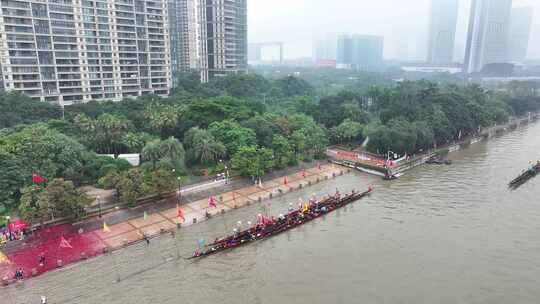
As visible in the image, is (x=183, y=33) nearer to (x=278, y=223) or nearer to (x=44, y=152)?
(x=44, y=152)

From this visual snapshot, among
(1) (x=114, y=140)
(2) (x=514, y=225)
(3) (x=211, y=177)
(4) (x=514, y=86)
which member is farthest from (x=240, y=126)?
(4) (x=514, y=86)

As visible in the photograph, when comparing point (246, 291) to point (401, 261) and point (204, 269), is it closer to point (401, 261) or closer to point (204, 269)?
point (204, 269)

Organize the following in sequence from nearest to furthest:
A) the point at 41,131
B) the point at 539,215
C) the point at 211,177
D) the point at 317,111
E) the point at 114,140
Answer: the point at 539,215, the point at 41,131, the point at 211,177, the point at 114,140, the point at 317,111

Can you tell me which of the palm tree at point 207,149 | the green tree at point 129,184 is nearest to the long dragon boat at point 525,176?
the palm tree at point 207,149

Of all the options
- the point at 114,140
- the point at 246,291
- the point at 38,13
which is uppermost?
the point at 38,13

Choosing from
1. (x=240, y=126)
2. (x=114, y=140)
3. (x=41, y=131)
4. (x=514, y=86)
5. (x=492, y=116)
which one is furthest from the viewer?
(x=514, y=86)

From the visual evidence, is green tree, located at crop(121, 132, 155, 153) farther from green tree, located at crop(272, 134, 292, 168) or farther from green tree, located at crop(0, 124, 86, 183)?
green tree, located at crop(272, 134, 292, 168)

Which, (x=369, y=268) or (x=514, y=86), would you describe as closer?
(x=369, y=268)
